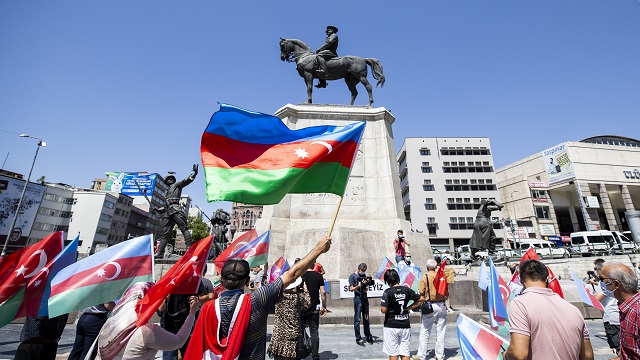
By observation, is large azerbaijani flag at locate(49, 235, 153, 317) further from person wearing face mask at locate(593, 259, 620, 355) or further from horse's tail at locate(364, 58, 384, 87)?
horse's tail at locate(364, 58, 384, 87)

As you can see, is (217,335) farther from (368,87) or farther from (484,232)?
(368,87)

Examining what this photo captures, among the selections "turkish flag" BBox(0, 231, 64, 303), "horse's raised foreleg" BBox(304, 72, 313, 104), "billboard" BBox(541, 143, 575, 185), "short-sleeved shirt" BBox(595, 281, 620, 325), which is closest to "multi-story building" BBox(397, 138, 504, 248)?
"billboard" BBox(541, 143, 575, 185)

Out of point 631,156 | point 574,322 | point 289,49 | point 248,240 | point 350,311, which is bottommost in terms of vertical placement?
point 350,311

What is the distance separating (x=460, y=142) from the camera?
60344mm

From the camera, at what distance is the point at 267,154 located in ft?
13.5

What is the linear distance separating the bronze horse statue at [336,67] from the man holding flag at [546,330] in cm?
1386

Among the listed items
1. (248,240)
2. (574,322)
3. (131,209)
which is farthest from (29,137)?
(131,209)

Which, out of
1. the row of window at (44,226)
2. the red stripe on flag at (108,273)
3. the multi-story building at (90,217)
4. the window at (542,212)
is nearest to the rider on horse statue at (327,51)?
the red stripe on flag at (108,273)

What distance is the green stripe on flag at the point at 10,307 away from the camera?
392 cm

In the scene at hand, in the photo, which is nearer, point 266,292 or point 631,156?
point 266,292

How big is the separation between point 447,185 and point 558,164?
1909cm

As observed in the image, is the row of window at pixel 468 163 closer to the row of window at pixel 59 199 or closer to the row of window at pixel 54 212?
the row of window at pixel 59 199

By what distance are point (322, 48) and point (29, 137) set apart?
98.3 ft

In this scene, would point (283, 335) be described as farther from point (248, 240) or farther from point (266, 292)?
point (248, 240)
